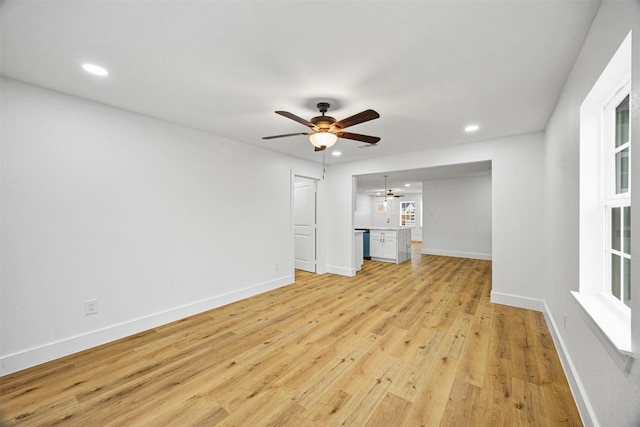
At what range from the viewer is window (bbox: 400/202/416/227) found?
12.0 m

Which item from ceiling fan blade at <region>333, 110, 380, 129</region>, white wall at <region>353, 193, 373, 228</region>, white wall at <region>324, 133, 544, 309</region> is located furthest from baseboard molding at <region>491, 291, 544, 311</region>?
white wall at <region>353, 193, 373, 228</region>

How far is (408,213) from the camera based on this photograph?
1217 cm

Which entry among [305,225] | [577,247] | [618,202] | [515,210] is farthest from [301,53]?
[305,225]

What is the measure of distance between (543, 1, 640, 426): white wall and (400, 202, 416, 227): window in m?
9.20

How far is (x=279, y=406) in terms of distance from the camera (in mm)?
1780

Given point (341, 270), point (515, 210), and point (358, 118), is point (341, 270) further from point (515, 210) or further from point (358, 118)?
point (358, 118)

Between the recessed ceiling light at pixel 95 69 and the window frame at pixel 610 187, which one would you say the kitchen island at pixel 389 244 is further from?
the recessed ceiling light at pixel 95 69

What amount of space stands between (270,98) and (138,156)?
1672mm

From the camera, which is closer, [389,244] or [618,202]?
[618,202]

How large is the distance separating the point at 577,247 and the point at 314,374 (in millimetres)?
2164

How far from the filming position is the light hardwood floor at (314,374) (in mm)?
1705

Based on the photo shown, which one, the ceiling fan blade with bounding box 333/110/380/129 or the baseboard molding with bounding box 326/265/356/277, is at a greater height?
the ceiling fan blade with bounding box 333/110/380/129

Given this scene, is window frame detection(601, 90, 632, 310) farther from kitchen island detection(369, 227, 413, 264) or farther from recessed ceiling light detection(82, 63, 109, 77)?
kitchen island detection(369, 227, 413, 264)

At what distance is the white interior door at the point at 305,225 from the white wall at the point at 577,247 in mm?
3914
